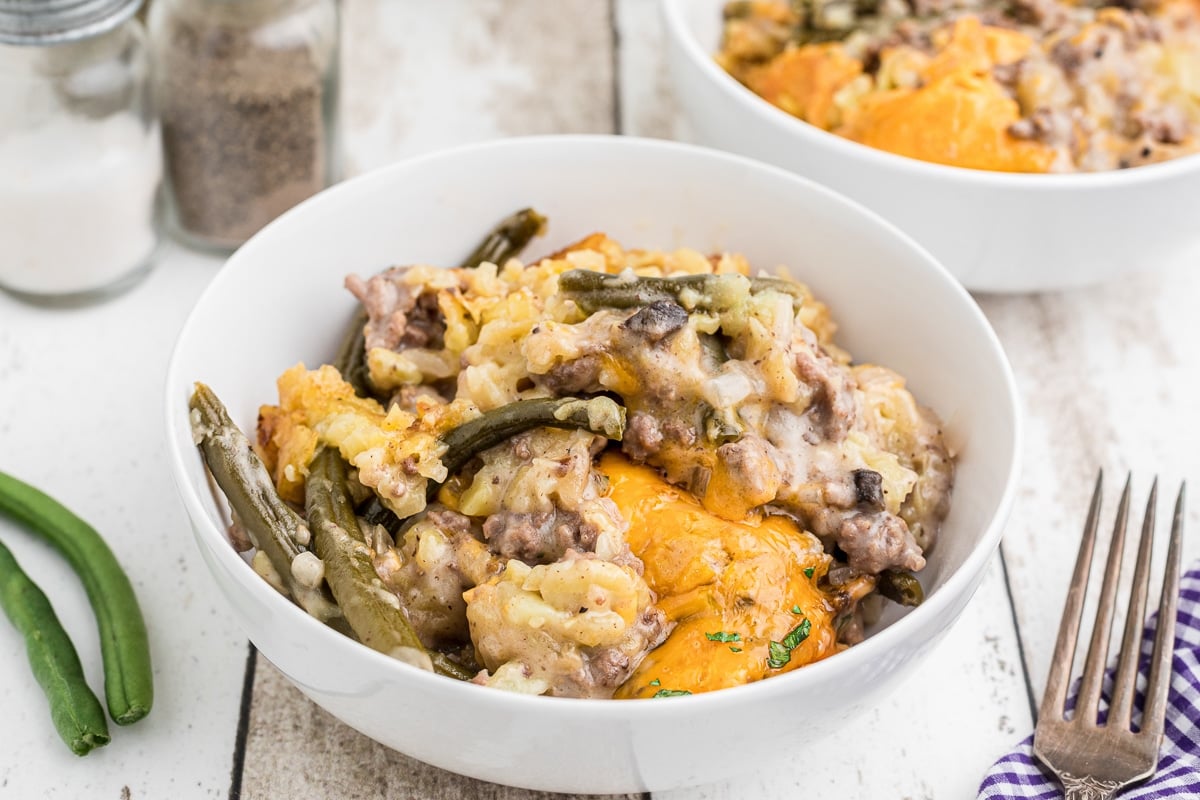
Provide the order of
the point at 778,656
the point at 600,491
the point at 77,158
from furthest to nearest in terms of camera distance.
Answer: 1. the point at 77,158
2. the point at 600,491
3. the point at 778,656

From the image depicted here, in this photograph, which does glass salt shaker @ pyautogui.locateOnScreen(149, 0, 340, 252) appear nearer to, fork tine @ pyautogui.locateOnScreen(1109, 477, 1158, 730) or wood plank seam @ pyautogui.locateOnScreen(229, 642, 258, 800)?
wood plank seam @ pyautogui.locateOnScreen(229, 642, 258, 800)

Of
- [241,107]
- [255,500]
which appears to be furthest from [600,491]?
[241,107]

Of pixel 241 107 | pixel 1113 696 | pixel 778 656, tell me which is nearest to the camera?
pixel 778 656

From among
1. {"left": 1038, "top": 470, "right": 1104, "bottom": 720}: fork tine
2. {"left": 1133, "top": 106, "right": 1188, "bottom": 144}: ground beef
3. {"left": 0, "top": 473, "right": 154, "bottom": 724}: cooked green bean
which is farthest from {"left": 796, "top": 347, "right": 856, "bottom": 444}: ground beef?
{"left": 1133, "top": 106, "right": 1188, "bottom": 144}: ground beef

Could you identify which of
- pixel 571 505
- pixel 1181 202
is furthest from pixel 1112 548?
pixel 571 505

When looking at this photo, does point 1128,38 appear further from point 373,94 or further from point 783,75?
point 373,94

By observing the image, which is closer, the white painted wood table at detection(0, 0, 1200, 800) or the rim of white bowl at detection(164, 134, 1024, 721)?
the rim of white bowl at detection(164, 134, 1024, 721)

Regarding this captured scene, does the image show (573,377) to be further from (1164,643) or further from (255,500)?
(1164,643)

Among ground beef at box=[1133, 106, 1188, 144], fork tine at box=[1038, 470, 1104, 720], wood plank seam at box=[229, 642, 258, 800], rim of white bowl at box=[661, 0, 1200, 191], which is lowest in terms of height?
wood plank seam at box=[229, 642, 258, 800]
